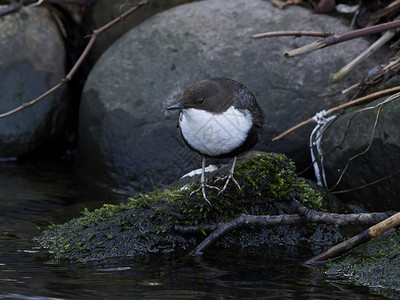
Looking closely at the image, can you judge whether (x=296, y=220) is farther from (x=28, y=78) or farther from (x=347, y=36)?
(x=28, y=78)

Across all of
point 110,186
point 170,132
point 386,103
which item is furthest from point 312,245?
point 110,186

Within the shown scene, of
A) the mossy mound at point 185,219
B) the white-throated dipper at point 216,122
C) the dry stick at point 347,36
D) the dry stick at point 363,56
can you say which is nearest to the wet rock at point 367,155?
the dry stick at point 363,56

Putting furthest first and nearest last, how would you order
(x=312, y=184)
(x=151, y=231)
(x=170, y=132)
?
1. (x=170, y=132)
2. (x=312, y=184)
3. (x=151, y=231)

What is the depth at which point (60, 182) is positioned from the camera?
6.42 meters

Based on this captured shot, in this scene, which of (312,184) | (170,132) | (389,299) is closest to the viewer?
(389,299)

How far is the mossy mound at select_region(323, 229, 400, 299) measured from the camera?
3.35m

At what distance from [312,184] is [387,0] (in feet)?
7.96

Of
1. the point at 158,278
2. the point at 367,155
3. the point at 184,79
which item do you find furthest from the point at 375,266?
the point at 184,79

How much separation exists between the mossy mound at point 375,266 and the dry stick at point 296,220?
19 centimetres

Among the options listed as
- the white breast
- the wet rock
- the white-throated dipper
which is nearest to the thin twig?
the white-throated dipper

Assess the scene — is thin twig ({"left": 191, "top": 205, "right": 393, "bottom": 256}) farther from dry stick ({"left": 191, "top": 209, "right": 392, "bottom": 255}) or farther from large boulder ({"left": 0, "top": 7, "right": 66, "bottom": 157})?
large boulder ({"left": 0, "top": 7, "right": 66, "bottom": 157})

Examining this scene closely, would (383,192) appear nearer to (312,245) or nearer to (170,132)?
(312,245)

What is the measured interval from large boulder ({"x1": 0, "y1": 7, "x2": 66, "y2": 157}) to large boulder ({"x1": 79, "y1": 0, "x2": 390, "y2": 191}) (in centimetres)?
69

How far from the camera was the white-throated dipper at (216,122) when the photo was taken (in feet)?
13.2
